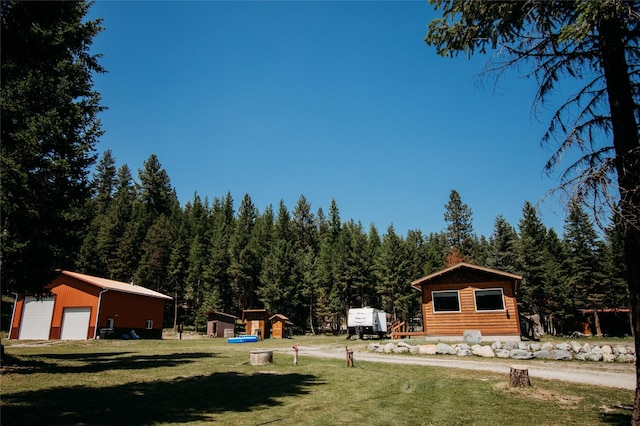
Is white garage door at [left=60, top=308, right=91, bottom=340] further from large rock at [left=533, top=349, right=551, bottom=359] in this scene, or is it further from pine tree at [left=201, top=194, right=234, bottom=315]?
large rock at [left=533, top=349, right=551, bottom=359]

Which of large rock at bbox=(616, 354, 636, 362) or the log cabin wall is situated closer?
large rock at bbox=(616, 354, 636, 362)

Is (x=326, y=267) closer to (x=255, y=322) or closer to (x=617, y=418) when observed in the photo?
(x=255, y=322)

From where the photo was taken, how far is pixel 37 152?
14086 millimetres

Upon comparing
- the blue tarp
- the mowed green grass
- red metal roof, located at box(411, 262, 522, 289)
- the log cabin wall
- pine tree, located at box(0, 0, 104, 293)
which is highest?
pine tree, located at box(0, 0, 104, 293)

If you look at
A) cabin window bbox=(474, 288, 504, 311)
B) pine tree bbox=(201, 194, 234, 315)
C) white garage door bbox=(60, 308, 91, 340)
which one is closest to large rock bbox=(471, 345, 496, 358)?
cabin window bbox=(474, 288, 504, 311)

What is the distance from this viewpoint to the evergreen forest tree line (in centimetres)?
4644

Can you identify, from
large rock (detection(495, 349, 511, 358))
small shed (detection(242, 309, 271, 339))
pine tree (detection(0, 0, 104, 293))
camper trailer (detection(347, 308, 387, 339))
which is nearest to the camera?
pine tree (detection(0, 0, 104, 293))

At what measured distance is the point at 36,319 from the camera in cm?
3441

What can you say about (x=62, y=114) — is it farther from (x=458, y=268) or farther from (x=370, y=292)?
(x=370, y=292)

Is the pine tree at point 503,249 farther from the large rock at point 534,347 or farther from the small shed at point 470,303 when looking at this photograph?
the large rock at point 534,347

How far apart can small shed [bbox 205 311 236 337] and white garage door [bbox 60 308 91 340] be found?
42.4ft

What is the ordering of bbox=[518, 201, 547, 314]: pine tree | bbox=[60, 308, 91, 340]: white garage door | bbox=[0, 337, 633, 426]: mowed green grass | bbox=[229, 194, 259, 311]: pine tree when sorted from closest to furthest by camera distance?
bbox=[0, 337, 633, 426]: mowed green grass < bbox=[60, 308, 91, 340]: white garage door < bbox=[518, 201, 547, 314]: pine tree < bbox=[229, 194, 259, 311]: pine tree

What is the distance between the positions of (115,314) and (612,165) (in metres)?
40.1

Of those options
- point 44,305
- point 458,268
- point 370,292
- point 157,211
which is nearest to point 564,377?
point 458,268
